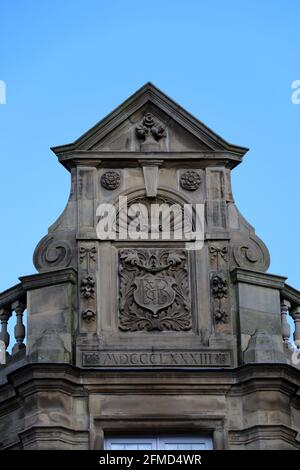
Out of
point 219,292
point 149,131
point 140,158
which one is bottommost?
point 219,292

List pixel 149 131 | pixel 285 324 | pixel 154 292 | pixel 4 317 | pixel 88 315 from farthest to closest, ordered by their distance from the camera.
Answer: pixel 149 131, pixel 4 317, pixel 285 324, pixel 154 292, pixel 88 315

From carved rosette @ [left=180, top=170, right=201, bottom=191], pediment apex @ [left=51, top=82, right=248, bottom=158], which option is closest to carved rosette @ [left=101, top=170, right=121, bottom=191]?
pediment apex @ [left=51, top=82, right=248, bottom=158]

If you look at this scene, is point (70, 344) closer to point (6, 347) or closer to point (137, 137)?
point (6, 347)

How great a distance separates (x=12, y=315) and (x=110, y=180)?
258 cm

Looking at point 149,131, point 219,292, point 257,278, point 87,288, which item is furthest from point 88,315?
point 149,131

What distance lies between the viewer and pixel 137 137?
34.3 metres

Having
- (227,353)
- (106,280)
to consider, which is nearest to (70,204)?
(106,280)

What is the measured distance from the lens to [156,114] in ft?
113

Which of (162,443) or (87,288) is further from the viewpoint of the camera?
(87,288)

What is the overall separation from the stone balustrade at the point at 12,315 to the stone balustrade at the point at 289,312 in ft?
12.9

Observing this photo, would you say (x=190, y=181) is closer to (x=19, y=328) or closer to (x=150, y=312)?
(x=150, y=312)

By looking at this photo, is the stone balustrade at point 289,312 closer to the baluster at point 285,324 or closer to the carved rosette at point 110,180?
the baluster at point 285,324

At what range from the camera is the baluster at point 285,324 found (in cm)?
3322
